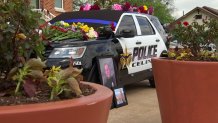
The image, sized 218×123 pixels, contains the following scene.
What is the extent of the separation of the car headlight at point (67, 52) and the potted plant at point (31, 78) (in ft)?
10.6

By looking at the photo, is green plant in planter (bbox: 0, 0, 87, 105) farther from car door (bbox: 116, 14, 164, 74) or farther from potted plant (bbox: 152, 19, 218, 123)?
car door (bbox: 116, 14, 164, 74)

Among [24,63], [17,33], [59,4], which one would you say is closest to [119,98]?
[24,63]

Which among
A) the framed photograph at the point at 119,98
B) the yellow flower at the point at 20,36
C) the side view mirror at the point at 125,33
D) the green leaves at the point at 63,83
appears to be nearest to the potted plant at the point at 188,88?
the framed photograph at the point at 119,98

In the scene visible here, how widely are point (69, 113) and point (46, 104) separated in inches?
5.4

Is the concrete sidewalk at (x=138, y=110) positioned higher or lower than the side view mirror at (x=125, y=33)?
lower

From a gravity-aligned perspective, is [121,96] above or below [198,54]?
below

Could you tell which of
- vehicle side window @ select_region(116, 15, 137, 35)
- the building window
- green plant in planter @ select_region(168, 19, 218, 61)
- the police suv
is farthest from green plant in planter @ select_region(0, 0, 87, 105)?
the building window

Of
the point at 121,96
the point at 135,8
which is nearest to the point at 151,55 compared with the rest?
the point at 135,8

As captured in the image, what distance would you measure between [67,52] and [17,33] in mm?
3569

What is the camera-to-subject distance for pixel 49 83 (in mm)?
2574

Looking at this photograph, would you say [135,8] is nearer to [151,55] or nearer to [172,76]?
[151,55]

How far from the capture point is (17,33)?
8.40 ft

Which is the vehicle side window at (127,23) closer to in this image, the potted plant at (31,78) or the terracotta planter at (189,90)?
the terracotta planter at (189,90)

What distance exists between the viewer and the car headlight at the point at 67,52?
6.07 meters
